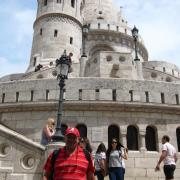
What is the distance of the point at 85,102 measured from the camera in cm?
1310

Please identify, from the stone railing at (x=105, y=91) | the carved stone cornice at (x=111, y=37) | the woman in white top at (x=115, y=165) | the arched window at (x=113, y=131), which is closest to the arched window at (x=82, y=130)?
the arched window at (x=113, y=131)

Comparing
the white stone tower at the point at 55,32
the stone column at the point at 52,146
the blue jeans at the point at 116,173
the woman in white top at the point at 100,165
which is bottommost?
the blue jeans at the point at 116,173

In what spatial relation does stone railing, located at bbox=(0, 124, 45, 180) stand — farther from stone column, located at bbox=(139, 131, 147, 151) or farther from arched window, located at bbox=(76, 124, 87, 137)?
stone column, located at bbox=(139, 131, 147, 151)

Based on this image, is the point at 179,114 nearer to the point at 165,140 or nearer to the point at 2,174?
the point at 165,140

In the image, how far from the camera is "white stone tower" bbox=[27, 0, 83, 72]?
3178cm

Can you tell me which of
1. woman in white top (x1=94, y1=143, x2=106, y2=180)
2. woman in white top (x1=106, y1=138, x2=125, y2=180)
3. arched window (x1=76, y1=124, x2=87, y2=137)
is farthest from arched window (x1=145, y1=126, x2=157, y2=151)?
woman in white top (x1=106, y1=138, x2=125, y2=180)

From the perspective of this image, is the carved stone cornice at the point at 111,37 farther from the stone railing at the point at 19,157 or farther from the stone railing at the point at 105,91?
the stone railing at the point at 19,157

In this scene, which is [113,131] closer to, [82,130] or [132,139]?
[132,139]

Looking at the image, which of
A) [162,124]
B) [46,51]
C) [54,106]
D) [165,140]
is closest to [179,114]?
[162,124]

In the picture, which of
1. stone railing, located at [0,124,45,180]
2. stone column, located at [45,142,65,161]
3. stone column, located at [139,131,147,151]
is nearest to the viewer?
stone column, located at [45,142,65,161]

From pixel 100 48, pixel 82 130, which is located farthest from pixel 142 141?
pixel 100 48

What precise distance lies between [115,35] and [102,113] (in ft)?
85.4

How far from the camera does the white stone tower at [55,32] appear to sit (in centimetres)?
3178

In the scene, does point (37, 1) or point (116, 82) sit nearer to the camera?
point (116, 82)
